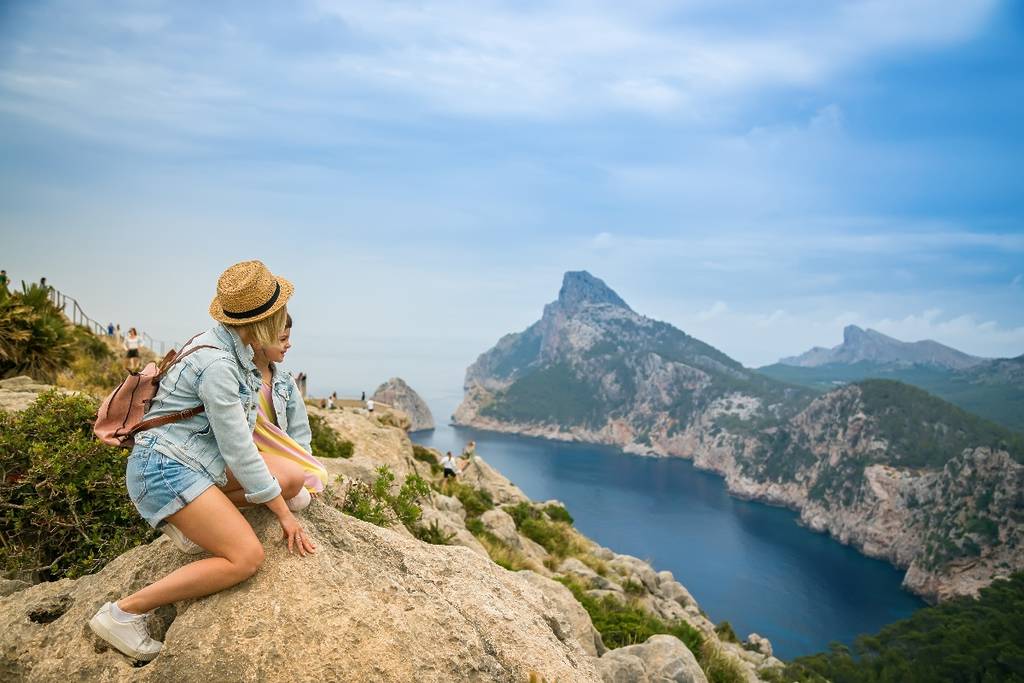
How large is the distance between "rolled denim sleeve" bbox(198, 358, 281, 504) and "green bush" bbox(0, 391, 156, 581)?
8.76 feet

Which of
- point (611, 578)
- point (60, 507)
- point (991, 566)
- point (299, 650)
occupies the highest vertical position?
point (299, 650)

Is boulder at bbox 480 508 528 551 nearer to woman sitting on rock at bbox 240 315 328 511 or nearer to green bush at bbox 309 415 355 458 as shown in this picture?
green bush at bbox 309 415 355 458

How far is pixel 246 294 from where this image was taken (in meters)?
3.64

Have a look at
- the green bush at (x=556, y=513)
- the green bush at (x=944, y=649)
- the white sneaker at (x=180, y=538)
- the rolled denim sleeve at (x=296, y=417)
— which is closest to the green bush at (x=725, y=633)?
the green bush at (x=556, y=513)

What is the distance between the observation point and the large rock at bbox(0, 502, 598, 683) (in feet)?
11.2

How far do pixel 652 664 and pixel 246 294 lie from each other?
258 inches

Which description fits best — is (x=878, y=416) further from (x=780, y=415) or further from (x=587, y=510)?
(x=587, y=510)

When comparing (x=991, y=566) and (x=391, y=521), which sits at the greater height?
(x=391, y=521)

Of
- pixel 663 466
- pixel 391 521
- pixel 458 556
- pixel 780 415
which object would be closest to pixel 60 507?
pixel 391 521

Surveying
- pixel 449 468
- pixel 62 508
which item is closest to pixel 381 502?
pixel 62 508

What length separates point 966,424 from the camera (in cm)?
13075

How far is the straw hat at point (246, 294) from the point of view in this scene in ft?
11.9

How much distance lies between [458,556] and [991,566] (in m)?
112

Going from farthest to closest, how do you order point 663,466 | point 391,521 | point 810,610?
point 663,466 → point 810,610 → point 391,521
